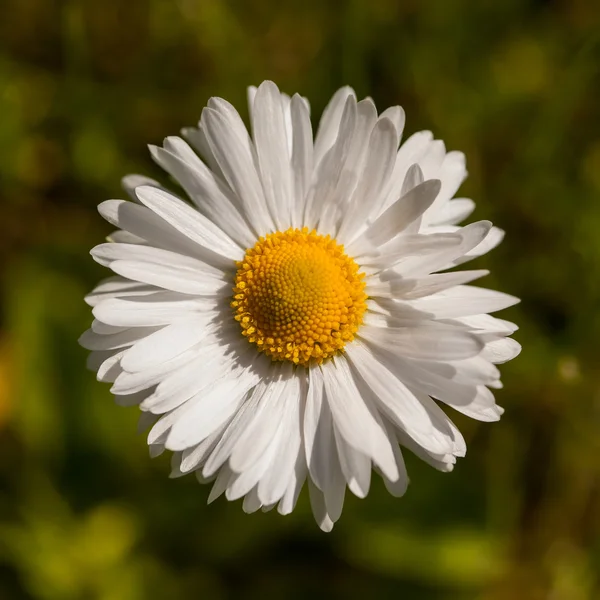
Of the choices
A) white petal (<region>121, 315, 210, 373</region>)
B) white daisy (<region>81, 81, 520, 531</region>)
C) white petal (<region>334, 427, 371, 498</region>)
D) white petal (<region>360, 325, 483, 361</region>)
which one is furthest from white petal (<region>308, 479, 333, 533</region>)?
white petal (<region>121, 315, 210, 373</region>)

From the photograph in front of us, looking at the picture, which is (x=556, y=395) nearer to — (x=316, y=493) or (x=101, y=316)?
(x=316, y=493)

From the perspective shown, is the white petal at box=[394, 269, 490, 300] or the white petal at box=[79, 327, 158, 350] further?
the white petal at box=[79, 327, 158, 350]

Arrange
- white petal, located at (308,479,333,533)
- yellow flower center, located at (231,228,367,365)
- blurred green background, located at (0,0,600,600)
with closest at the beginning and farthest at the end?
white petal, located at (308,479,333,533), yellow flower center, located at (231,228,367,365), blurred green background, located at (0,0,600,600)

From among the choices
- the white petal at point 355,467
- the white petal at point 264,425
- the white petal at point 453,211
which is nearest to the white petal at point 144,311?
the white petal at point 264,425

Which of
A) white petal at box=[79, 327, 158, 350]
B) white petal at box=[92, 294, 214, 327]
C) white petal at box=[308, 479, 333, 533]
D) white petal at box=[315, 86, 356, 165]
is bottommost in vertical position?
white petal at box=[308, 479, 333, 533]

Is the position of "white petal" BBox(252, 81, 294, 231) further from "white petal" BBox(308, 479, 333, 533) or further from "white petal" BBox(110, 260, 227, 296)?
"white petal" BBox(308, 479, 333, 533)

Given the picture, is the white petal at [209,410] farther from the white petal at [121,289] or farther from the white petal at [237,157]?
the white petal at [237,157]
